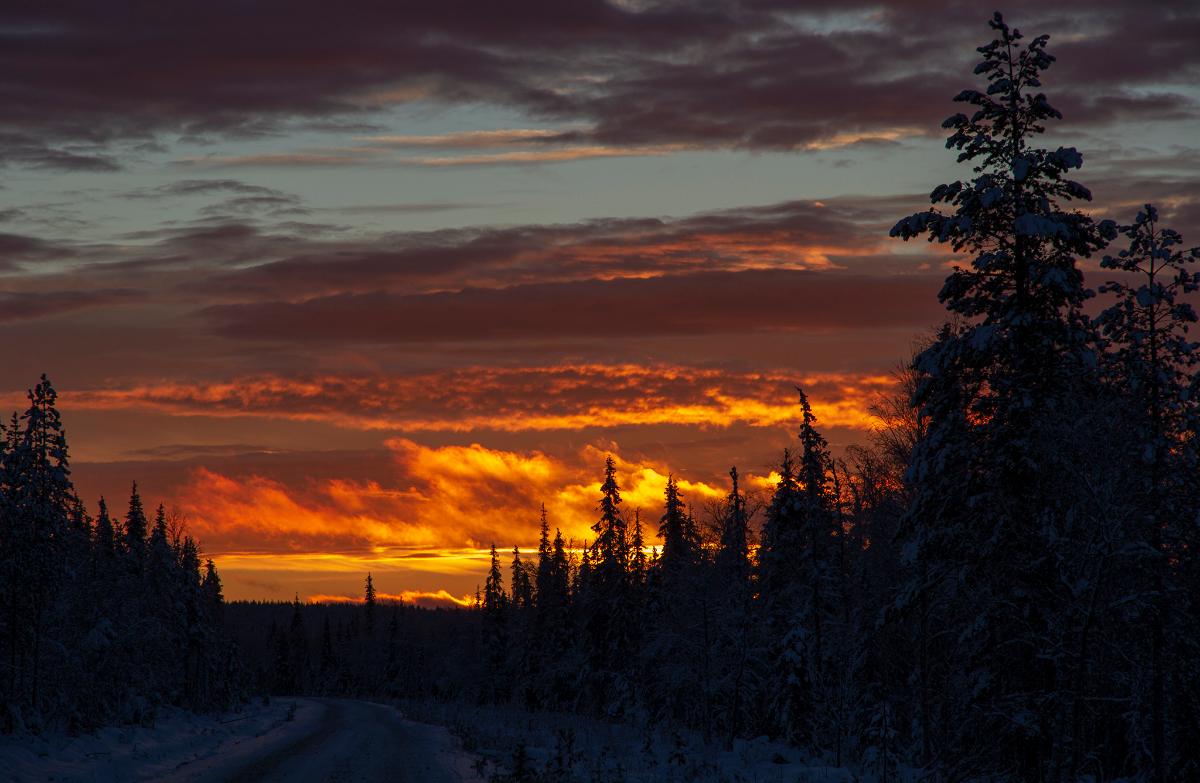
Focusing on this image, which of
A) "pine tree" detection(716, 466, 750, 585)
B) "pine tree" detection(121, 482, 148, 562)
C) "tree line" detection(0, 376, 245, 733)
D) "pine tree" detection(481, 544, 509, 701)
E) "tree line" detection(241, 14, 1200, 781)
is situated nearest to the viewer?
"tree line" detection(241, 14, 1200, 781)

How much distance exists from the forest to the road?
815 cm

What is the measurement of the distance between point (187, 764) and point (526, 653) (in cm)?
7229

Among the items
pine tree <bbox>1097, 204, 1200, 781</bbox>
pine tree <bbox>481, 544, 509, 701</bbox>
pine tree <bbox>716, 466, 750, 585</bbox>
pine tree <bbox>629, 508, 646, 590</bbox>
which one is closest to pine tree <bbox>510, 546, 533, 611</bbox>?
pine tree <bbox>481, 544, 509, 701</bbox>

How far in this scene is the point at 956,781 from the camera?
77.8 ft

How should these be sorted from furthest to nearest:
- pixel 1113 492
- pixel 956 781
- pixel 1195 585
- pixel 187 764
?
pixel 187 764, pixel 1195 585, pixel 956 781, pixel 1113 492

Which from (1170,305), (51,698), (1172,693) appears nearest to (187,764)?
(51,698)

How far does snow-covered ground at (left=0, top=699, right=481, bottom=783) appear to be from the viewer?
2469cm

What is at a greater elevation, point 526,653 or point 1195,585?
point 1195,585

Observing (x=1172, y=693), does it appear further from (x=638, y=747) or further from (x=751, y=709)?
(x=751, y=709)

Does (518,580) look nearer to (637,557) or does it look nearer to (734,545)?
(637,557)

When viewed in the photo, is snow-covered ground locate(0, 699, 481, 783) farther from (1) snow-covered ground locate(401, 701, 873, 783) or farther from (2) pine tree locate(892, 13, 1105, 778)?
(2) pine tree locate(892, 13, 1105, 778)

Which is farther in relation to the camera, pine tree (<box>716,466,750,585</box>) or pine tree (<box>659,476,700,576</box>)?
pine tree (<box>659,476,700,576</box>)

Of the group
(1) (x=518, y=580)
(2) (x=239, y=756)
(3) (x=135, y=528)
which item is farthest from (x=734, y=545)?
(1) (x=518, y=580)

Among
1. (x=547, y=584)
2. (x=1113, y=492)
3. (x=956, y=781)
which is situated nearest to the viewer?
(x=1113, y=492)
